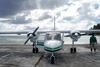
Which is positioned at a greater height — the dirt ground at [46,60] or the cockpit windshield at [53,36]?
the cockpit windshield at [53,36]

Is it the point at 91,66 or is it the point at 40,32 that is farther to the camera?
the point at 40,32

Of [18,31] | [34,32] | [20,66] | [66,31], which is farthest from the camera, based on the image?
[18,31]

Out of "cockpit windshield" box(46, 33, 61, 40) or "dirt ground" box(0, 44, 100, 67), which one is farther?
"cockpit windshield" box(46, 33, 61, 40)

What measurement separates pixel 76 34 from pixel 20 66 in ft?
22.4

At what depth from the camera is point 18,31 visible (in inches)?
712

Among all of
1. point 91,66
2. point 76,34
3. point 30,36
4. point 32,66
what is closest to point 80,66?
point 91,66

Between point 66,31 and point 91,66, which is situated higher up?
point 66,31

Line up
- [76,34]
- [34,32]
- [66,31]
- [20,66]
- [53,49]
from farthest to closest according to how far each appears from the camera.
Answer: [66,31] → [34,32] → [76,34] → [53,49] → [20,66]

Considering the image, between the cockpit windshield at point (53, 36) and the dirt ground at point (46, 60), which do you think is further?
the cockpit windshield at point (53, 36)

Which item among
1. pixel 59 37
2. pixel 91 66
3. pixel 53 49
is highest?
pixel 59 37

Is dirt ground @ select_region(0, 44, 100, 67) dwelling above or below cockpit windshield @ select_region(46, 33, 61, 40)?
below

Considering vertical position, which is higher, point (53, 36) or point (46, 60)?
point (53, 36)

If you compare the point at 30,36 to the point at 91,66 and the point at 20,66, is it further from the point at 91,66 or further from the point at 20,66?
the point at 91,66

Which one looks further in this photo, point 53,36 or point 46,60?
point 53,36
